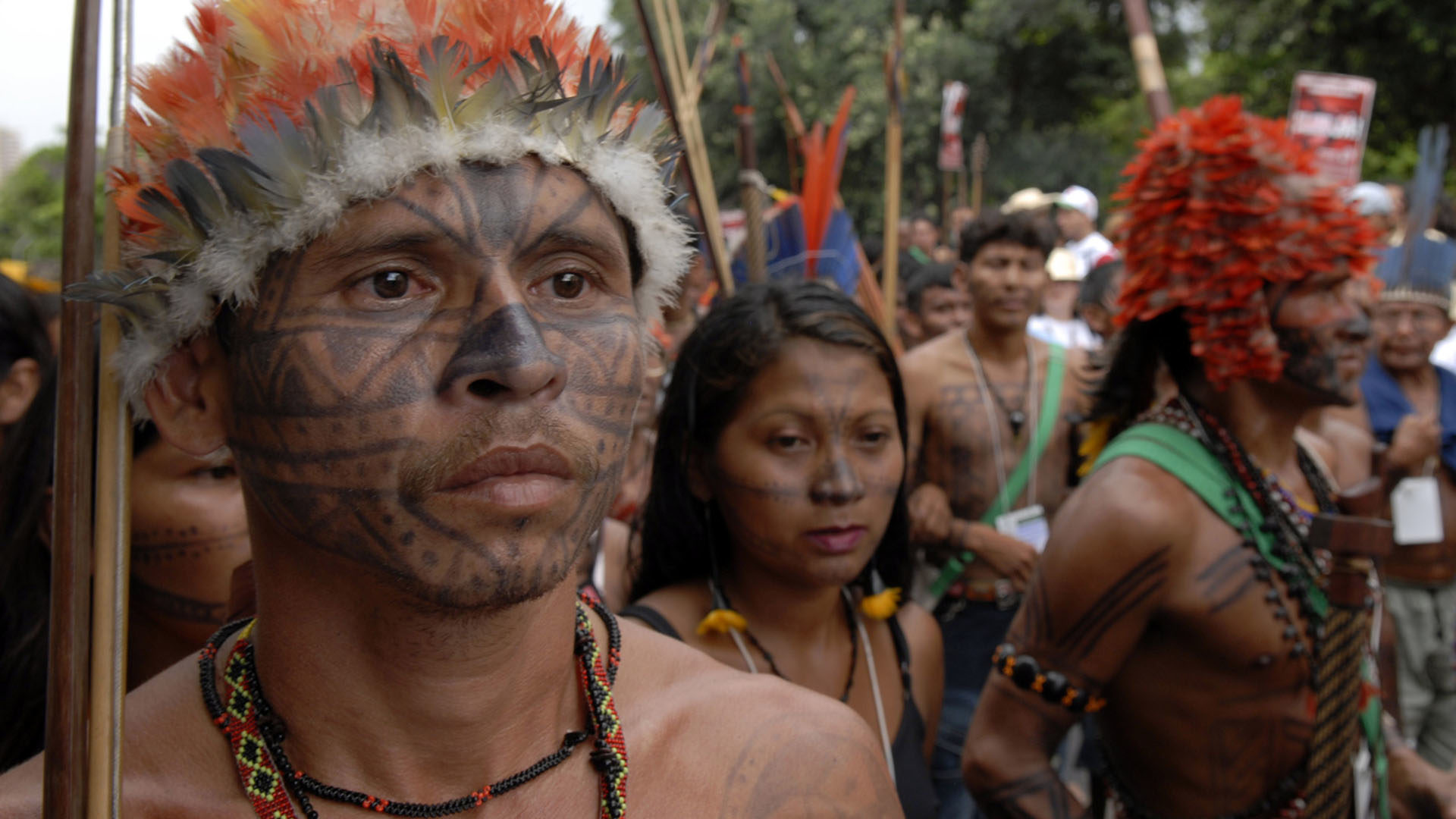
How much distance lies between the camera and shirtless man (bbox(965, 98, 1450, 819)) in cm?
271

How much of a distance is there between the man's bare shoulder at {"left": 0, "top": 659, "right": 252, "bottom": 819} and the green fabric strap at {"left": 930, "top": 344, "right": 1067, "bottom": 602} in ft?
11.5

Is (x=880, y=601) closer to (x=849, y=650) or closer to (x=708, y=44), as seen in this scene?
(x=849, y=650)

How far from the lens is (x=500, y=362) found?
1.39 metres

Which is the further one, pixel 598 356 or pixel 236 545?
pixel 236 545

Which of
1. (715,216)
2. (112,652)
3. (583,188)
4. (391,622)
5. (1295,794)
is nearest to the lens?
(112,652)

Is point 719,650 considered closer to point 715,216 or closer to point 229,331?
point 715,216

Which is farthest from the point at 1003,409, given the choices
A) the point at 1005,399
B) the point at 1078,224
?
the point at 1078,224

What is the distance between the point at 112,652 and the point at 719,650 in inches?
64.6

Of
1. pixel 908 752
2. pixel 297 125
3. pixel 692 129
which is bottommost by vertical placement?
pixel 908 752

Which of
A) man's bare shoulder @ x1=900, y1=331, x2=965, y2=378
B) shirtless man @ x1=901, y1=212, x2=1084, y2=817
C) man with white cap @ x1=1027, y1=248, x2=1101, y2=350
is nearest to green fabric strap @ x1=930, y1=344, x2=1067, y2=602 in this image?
shirtless man @ x1=901, y1=212, x2=1084, y2=817

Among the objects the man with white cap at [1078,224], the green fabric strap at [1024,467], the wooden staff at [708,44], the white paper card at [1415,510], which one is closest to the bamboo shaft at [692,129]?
the wooden staff at [708,44]

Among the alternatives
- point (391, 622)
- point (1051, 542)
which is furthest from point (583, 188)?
point (1051, 542)

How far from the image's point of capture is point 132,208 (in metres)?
1.49

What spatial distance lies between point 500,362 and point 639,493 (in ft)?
10.0
